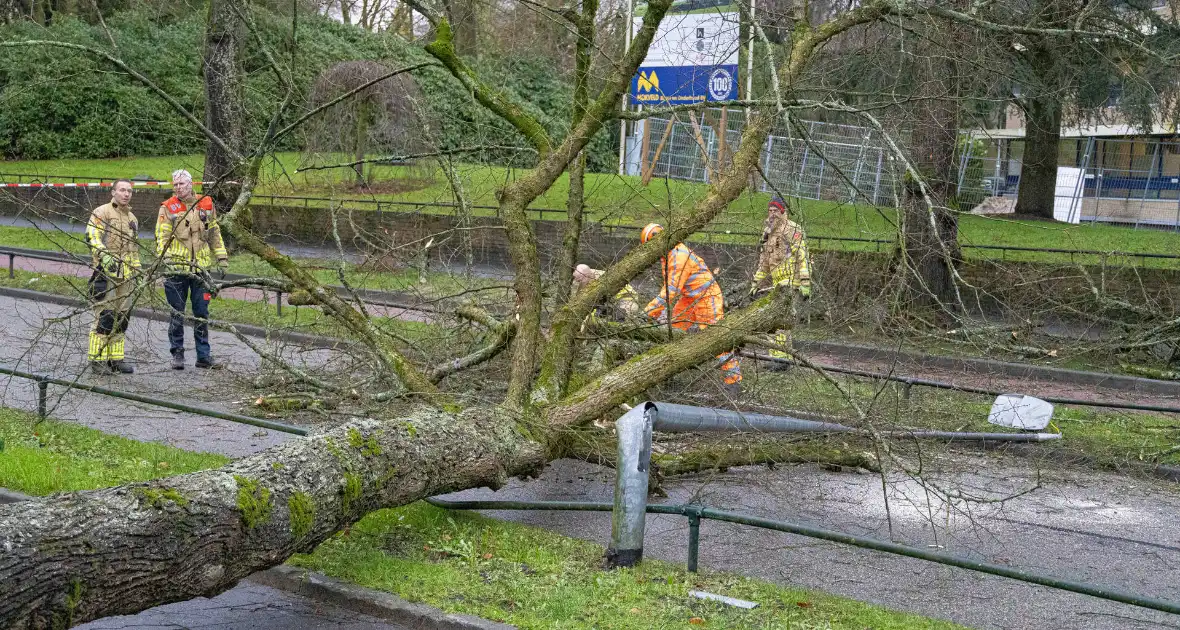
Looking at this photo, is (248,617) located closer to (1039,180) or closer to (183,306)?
(183,306)

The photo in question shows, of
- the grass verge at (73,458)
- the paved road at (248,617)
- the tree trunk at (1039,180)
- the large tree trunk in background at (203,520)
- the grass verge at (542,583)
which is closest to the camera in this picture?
the large tree trunk in background at (203,520)

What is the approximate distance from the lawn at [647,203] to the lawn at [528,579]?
8.39 ft

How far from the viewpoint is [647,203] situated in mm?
10750

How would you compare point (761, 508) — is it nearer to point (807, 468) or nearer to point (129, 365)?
point (807, 468)

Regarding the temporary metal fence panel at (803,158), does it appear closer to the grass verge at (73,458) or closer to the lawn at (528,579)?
the lawn at (528,579)

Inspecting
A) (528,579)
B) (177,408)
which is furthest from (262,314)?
(528,579)

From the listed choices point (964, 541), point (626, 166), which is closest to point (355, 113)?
point (626, 166)

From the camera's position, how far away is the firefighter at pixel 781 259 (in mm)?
8562

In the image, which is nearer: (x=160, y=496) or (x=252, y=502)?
(x=160, y=496)

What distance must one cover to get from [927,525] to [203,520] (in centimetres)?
465

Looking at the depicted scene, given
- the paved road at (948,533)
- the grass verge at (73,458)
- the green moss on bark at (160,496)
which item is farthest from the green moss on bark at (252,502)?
the paved road at (948,533)

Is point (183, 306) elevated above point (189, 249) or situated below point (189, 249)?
below

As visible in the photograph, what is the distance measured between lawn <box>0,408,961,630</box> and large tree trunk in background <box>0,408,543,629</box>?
356 millimetres

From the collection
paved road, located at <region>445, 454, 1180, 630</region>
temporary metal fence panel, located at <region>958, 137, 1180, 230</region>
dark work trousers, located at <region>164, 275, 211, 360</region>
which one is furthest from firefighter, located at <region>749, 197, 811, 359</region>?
temporary metal fence panel, located at <region>958, 137, 1180, 230</region>
